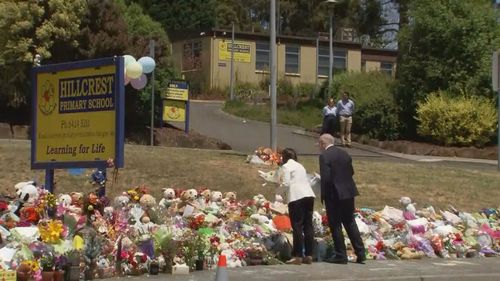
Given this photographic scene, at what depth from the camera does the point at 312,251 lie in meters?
10.4

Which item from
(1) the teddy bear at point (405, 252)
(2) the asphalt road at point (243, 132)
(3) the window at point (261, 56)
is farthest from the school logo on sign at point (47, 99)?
(3) the window at point (261, 56)

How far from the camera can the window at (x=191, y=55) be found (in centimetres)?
4853

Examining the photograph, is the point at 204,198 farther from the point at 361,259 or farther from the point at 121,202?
the point at 361,259

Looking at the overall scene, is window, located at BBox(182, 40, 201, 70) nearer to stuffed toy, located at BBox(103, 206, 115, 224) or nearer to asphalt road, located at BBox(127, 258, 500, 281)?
asphalt road, located at BBox(127, 258, 500, 281)

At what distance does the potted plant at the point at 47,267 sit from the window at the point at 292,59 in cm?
4233

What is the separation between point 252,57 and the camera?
48.8m

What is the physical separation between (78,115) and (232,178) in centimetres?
→ 533

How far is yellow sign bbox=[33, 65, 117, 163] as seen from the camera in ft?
33.0

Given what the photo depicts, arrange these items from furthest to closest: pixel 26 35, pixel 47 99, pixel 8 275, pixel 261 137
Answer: pixel 261 137 < pixel 26 35 < pixel 47 99 < pixel 8 275

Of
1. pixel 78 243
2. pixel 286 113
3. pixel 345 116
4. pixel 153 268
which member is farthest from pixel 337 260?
pixel 286 113

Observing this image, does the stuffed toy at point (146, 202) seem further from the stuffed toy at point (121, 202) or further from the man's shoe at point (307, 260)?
the man's shoe at point (307, 260)

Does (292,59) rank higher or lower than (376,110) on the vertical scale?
higher

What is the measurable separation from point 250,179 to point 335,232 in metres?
5.07

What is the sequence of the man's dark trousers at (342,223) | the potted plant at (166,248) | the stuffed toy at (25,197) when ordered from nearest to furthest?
1. the potted plant at (166,248)
2. the stuffed toy at (25,197)
3. the man's dark trousers at (342,223)
